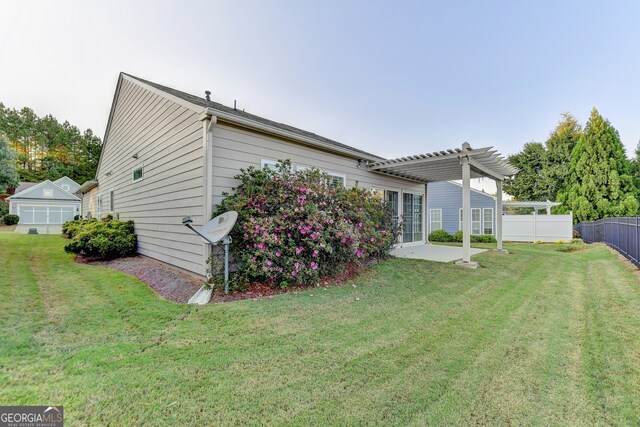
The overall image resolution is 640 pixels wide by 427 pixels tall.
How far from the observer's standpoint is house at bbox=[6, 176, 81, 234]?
74.7ft

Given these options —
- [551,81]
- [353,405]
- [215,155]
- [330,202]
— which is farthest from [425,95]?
[353,405]

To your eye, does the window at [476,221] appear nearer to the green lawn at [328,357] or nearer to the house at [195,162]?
the house at [195,162]

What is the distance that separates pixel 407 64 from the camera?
34.3ft

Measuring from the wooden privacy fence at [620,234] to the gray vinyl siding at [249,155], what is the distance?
7078 millimetres

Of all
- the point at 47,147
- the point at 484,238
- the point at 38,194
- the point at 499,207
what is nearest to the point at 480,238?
the point at 484,238

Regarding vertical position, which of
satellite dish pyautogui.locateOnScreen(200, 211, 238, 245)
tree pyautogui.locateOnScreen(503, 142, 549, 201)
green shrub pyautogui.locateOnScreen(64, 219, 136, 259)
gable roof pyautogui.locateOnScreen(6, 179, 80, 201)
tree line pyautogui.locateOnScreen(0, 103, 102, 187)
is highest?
tree line pyautogui.locateOnScreen(0, 103, 102, 187)

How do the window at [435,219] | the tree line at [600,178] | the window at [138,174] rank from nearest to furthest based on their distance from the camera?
the window at [138,174] → the tree line at [600,178] → the window at [435,219]

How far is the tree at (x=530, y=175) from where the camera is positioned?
2478 cm

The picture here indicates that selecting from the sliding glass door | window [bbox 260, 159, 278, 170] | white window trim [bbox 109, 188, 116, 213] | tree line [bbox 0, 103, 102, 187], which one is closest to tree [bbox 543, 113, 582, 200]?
the sliding glass door

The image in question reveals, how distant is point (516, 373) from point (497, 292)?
3.14 m

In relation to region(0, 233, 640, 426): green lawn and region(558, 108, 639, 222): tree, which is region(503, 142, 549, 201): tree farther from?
region(0, 233, 640, 426): green lawn

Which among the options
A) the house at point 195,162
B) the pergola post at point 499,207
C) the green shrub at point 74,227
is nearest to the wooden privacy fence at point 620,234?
the pergola post at point 499,207

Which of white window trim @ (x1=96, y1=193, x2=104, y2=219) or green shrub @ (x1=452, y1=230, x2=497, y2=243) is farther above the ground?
white window trim @ (x1=96, y1=193, x2=104, y2=219)

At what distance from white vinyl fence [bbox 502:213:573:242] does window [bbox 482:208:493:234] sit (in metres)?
0.76
